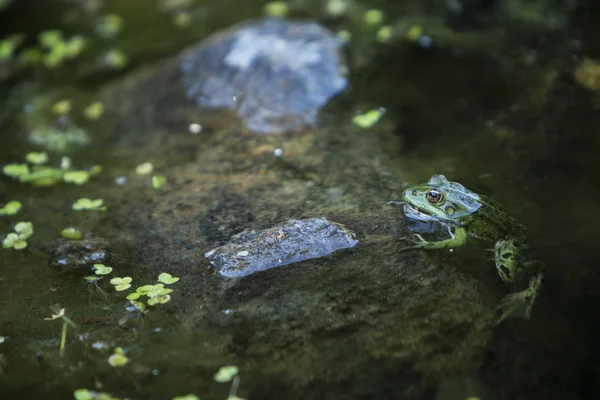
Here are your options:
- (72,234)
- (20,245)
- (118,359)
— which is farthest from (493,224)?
(20,245)

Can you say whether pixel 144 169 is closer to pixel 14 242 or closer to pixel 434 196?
pixel 14 242

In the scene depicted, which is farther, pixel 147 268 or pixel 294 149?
pixel 294 149

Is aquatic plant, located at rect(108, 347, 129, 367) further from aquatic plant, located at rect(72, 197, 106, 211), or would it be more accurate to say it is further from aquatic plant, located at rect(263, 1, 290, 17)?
aquatic plant, located at rect(263, 1, 290, 17)

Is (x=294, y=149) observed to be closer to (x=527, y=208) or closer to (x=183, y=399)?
(x=527, y=208)

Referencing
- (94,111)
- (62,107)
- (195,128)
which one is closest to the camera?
(195,128)

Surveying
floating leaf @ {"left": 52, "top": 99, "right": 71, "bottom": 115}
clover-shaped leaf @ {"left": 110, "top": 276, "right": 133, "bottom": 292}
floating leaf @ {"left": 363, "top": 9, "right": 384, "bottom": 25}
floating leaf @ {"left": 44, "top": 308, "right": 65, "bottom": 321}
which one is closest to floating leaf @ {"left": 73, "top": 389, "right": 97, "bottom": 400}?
floating leaf @ {"left": 44, "top": 308, "right": 65, "bottom": 321}

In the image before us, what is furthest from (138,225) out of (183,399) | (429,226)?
(429,226)

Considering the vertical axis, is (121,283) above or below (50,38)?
below
